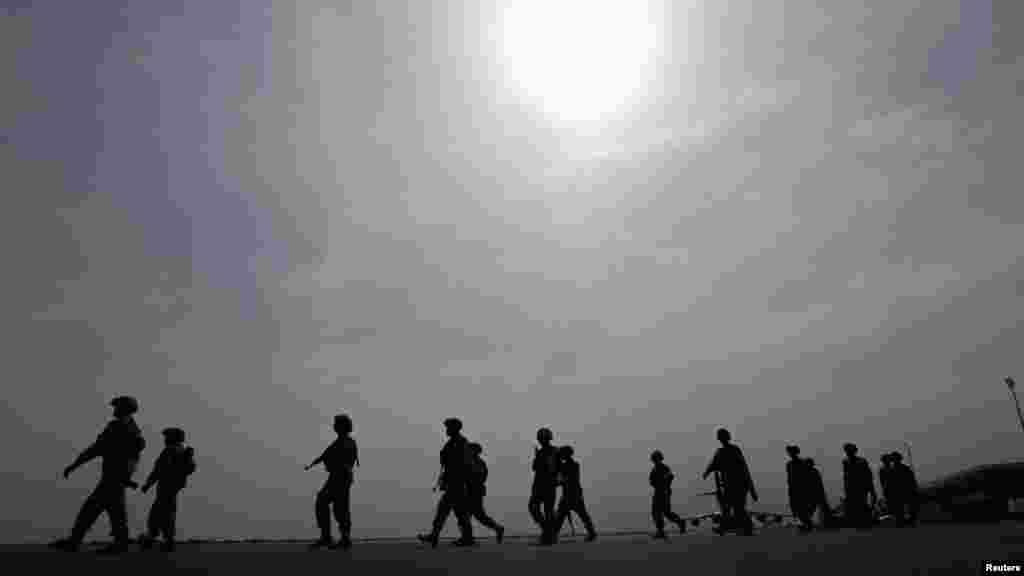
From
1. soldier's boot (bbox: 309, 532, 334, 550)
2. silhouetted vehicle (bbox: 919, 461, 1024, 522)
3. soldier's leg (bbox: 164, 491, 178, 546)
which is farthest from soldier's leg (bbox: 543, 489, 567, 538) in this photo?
silhouetted vehicle (bbox: 919, 461, 1024, 522)

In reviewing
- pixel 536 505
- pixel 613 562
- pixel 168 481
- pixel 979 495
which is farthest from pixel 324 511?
pixel 979 495

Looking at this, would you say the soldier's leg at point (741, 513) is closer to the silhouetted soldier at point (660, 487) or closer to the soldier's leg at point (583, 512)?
the silhouetted soldier at point (660, 487)

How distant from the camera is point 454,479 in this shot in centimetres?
1100

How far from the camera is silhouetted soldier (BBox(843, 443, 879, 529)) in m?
16.4

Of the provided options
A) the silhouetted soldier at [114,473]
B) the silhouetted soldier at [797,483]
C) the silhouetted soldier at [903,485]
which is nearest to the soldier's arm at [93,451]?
the silhouetted soldier at [114,473]

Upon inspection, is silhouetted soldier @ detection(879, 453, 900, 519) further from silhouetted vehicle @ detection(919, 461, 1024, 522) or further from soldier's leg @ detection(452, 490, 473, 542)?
soldier's leg @ detection(452, 490, 473, 542)

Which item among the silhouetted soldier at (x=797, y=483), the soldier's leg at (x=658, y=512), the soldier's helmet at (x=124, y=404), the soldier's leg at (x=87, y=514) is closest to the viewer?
the soldier's leg at (x=87, y=514)

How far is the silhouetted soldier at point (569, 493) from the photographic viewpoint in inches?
489

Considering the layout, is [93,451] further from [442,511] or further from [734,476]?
[734,476]

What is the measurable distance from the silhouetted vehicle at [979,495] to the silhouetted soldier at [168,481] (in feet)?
67.1

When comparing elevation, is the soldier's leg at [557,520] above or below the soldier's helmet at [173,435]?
below

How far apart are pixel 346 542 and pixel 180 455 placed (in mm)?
3262

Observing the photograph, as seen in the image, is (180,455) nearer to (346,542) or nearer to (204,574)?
(346,542)

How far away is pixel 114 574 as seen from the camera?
5574 mm
